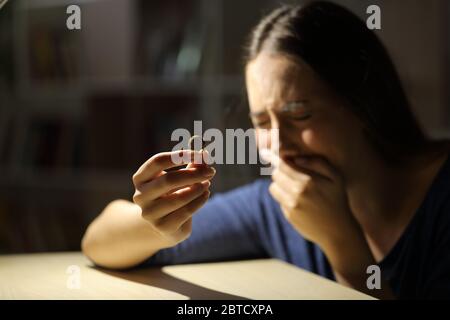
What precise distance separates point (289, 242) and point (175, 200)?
0.40 meters

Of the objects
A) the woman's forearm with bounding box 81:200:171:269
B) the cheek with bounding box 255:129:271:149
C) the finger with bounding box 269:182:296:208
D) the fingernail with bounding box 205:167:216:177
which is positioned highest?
the cheek with bounding box 255:129:271:149

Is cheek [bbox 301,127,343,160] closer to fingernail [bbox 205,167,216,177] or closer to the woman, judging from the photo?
the woman

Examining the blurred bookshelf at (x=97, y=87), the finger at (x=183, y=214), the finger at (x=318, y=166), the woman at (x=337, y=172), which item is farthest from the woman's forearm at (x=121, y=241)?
the blurred bookshelf at (x=97, y=87)

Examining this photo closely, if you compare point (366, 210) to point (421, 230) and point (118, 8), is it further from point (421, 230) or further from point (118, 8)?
point (118, 8)

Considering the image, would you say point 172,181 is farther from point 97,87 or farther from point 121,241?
point 97,87

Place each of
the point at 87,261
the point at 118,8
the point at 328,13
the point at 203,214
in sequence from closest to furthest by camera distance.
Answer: the point at 328,13 < the point at 87,261 < the point at 203,214 < the point at 118,8

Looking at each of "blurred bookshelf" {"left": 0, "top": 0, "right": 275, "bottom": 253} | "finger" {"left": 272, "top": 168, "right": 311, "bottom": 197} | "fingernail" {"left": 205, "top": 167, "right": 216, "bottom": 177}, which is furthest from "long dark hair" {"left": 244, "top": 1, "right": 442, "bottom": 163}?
"blurred bookshelf" {"left": 0, "top": 0, "right": 275, "bottom": 253}

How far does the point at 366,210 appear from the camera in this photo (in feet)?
2.50

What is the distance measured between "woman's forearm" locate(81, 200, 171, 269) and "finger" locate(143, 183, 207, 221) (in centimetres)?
12

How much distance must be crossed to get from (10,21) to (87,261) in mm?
1672

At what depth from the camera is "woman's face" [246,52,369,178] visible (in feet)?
2.23

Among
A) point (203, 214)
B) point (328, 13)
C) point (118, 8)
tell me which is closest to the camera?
point (328, 13)

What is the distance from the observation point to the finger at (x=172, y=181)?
541 mm
